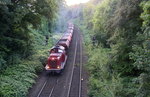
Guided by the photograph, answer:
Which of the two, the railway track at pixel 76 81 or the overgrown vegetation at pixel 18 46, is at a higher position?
the overgrown vegetation at pixel 18 46

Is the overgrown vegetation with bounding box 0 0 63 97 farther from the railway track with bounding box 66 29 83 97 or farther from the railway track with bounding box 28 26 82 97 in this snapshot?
the railway track with bounding box 66 29 83 97

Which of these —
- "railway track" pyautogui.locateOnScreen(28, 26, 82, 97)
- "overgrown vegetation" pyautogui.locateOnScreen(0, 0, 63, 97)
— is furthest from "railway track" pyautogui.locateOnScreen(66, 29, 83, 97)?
"overgrown vegetation" pyautogui.locateOnScreen(0, 0, 63, 97)

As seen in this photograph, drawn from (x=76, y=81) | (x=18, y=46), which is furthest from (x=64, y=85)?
(x=18, y=46)

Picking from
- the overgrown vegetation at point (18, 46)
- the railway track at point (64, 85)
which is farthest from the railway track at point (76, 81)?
the overgrown vegetation at point (18, 46)

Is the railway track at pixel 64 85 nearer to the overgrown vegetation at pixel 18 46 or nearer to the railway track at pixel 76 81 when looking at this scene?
the railway track at pixel 76 81

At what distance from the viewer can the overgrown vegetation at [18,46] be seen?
1578 cm

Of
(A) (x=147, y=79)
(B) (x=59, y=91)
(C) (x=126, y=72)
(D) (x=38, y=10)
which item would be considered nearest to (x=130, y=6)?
(C) (x=126, y=72)

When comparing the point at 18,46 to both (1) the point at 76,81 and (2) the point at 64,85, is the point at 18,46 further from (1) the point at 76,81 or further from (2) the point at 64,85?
(1) the point at 76,81

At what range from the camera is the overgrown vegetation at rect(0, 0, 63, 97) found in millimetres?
15781

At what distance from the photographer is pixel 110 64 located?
19.6 metres

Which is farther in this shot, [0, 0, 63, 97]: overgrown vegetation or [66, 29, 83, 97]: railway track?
[66, 29, 83, 97]: railway track

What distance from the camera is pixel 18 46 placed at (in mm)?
21734

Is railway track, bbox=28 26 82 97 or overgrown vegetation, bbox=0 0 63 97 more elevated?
overgrown vegetation, bbox=0 0 63 97

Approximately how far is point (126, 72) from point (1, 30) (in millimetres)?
12617
